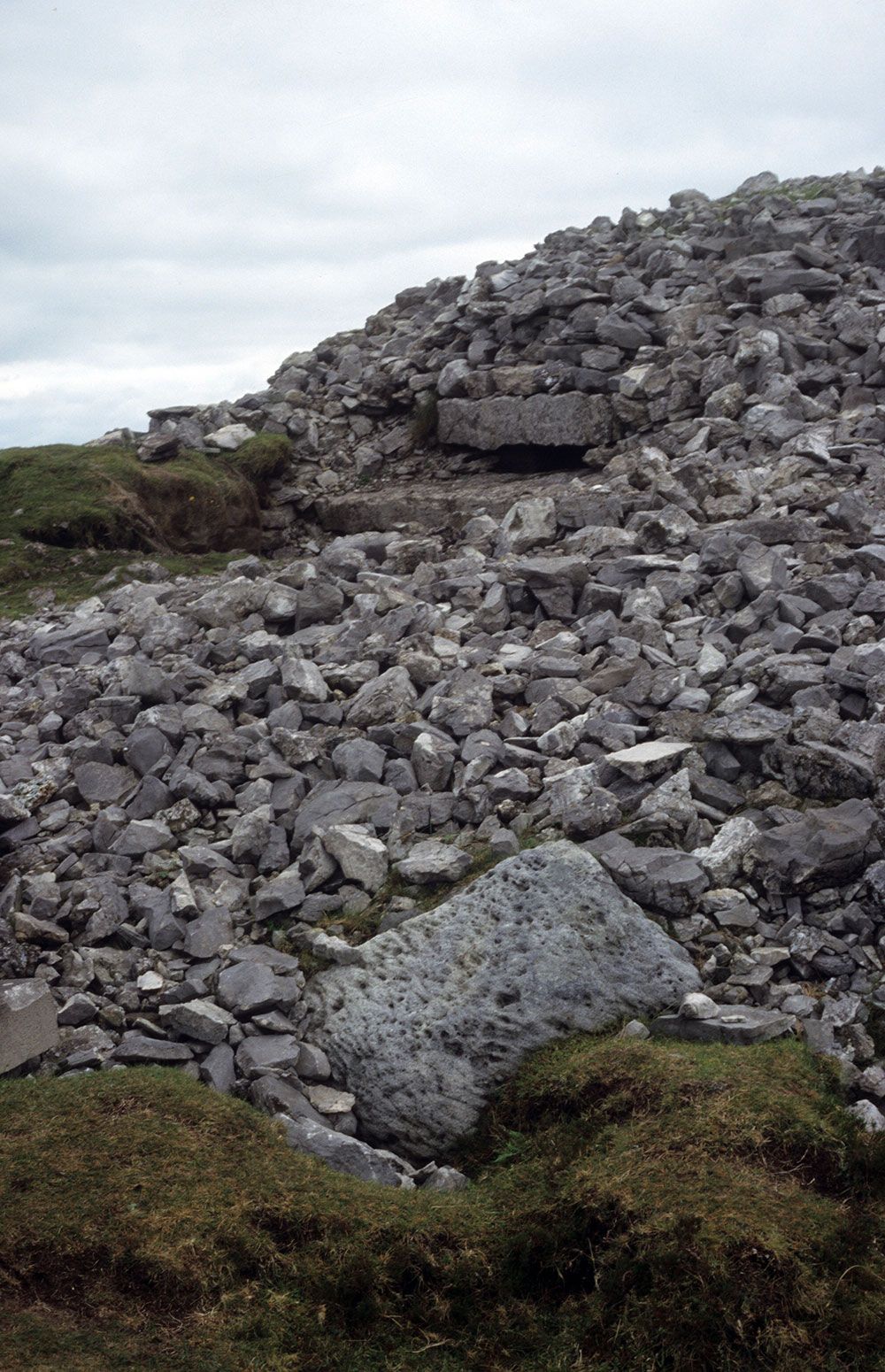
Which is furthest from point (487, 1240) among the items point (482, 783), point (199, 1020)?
point (482, 783)

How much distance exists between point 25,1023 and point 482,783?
11.8 ft

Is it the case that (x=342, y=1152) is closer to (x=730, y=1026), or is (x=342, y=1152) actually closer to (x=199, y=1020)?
(x=199, y=1020)

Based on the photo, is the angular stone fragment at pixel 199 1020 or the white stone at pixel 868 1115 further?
the angular stone fragment at pixel 199 1020

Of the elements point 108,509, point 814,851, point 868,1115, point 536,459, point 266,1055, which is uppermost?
point 108,509

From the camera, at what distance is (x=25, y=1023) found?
20.6ft

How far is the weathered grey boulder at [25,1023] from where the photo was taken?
20.4 feet

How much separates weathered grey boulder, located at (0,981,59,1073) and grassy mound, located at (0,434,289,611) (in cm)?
912

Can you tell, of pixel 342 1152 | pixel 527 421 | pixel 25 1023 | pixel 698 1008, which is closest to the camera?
pixel 342 1152

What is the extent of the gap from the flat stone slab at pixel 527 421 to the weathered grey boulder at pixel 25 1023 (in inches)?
517

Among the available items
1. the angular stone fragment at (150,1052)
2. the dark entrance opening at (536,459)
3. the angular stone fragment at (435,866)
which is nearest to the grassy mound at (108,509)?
the dark entrance opening at (536,459)

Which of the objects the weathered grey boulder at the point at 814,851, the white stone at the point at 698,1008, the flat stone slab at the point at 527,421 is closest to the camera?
the white stone at the point at 698,1008

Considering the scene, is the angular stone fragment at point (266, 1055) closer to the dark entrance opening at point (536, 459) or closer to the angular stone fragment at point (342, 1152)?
the angular stone fragment at point (342, 1152)

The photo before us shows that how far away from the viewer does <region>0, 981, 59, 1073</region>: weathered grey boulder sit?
6.20 meters

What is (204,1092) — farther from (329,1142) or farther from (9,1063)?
(9,1063)
